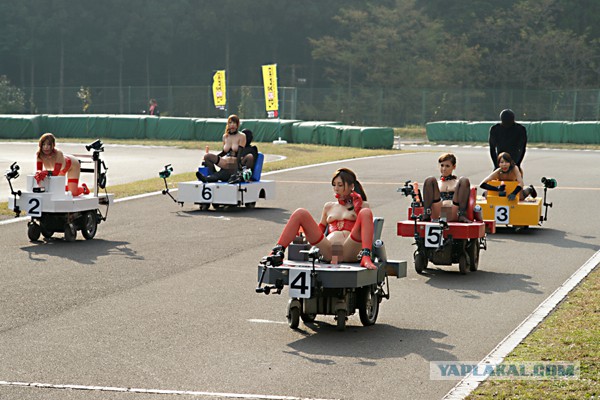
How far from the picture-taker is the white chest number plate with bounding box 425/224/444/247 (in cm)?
1252

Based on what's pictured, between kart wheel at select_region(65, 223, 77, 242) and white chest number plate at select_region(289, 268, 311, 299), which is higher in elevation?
white chest number plate at select_region(289, 268, 311, 299)

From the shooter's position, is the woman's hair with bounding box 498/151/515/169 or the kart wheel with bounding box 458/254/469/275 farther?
the woman's hair with bounding box 498/151/515/169

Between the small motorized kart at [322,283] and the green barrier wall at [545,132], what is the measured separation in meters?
40.2

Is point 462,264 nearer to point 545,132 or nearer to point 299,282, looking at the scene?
point 299,282

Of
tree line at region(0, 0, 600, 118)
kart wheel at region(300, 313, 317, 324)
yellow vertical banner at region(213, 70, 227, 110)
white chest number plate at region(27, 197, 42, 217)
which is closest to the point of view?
kart wheel at region(300, 313, 317, 324)

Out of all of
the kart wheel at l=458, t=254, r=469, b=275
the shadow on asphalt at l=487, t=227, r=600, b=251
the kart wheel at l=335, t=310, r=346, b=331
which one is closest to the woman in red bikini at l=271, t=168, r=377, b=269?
the kart wheel at l=335, t=310, r=346, b=331

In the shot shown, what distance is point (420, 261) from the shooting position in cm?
1278

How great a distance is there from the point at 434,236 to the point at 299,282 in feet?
12.5

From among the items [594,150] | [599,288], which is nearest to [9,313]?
[599,288]

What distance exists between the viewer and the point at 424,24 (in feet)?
265

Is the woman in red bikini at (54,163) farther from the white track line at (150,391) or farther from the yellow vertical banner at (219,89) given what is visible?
the yellow vertical banner at (219,89)

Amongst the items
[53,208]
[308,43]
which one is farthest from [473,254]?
[308,43]

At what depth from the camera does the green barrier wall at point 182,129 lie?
4222cm

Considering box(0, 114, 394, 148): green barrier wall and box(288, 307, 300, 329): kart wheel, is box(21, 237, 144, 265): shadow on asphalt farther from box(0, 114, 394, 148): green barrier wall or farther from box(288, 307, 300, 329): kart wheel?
box(0, 114, 394, 148): green barrier wall
